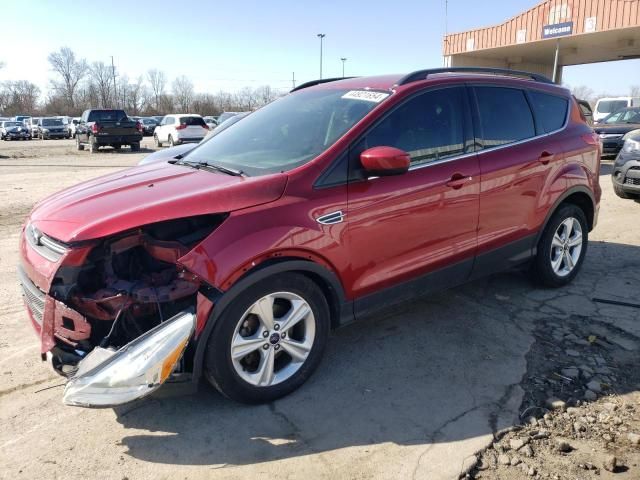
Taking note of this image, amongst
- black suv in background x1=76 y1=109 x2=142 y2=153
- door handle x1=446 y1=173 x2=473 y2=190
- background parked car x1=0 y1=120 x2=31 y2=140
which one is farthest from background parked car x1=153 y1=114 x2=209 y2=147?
door handle x1=446 y1=173 x2=473 y2=190

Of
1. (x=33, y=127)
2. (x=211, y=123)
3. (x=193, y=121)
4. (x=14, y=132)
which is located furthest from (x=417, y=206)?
(x=33, y=127)

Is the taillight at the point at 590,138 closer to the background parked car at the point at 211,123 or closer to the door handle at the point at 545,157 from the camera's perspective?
the door handle at the point at 545,157

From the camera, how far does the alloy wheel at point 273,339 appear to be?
2.83 metres

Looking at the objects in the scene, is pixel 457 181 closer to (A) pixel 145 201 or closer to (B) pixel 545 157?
(B) pixel 545 157

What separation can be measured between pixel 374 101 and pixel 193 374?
2.08 metres

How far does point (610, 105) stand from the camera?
69.5 ft

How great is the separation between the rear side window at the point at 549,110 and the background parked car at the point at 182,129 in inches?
832

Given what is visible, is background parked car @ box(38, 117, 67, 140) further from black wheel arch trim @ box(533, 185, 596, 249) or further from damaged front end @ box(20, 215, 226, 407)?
black wheel arch trim @ box(533, 185, 596, 249)

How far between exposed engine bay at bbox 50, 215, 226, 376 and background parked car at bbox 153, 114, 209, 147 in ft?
73.0

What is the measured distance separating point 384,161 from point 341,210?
15.3 inches

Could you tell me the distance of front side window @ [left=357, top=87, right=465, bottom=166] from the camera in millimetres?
3363

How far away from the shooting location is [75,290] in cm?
266

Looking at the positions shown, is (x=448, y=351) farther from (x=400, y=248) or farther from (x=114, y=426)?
(x=114, y=426)

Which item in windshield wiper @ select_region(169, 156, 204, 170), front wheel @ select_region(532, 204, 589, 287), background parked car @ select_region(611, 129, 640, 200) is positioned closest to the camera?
windshield wiper @ select_region(169, 156, 204, 170)
